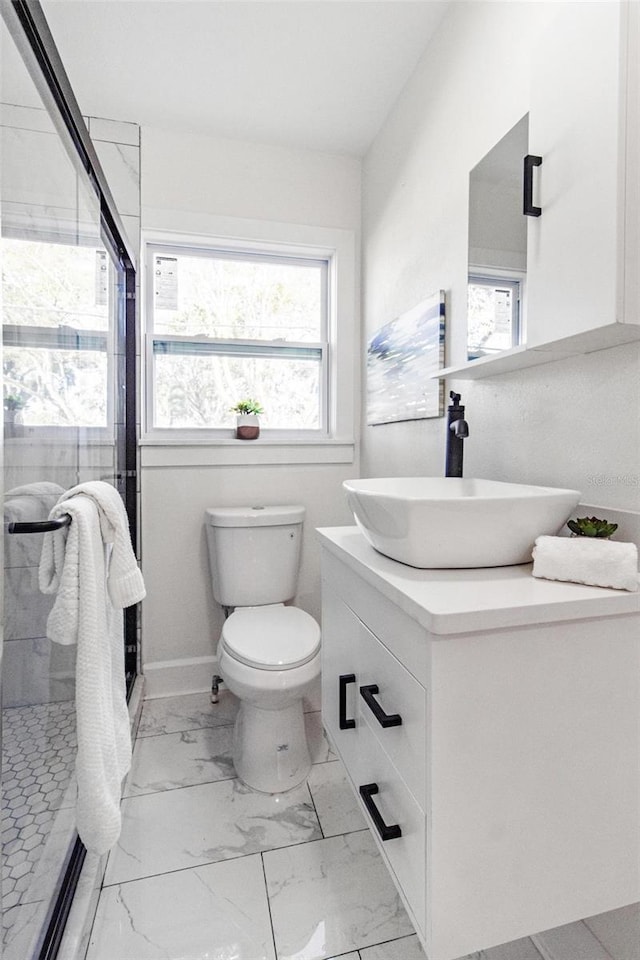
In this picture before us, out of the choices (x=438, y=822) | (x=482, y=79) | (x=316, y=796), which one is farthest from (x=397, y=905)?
(x=482, y=79)

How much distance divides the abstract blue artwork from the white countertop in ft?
2.83

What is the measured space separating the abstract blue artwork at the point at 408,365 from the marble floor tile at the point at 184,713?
131 cm

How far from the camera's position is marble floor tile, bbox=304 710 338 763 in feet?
5.81

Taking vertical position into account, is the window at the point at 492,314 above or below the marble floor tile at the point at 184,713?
above

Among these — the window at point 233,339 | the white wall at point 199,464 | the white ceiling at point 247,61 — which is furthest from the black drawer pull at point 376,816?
the white ceiling at point 247,61

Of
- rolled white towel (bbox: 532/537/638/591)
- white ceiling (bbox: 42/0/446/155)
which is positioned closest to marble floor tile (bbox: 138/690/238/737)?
rolled white towel (bbox: 532/537/638/591)

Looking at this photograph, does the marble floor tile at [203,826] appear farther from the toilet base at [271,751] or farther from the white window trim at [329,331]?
the white window trim at [329,331]

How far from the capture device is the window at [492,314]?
1.09 metres

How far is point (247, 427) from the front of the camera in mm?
2201

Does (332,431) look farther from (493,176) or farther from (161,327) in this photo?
(493,176)

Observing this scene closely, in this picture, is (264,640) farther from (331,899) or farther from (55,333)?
(55,333)

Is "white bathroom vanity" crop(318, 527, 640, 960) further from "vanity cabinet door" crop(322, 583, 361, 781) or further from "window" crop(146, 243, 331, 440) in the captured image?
"window" crop(146, 243, 331, 440)

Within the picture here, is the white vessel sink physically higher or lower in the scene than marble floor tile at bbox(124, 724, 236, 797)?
higher

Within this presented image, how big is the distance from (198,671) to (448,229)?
1.90 meters
